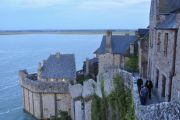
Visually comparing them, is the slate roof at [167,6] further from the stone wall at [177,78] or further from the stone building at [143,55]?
the stone building at [143,55]

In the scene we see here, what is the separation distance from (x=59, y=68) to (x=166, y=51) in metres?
27.9

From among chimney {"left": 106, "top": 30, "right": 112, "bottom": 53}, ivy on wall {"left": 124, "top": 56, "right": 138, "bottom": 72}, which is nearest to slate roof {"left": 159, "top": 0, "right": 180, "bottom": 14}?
ivy on wall {"left": 124, "top": 56, "right": 138, "bottom": 72}

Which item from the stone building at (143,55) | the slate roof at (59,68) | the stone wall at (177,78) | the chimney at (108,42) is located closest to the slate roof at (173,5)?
the stone wall at (177,78)

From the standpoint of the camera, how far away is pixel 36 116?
4688 centimetres

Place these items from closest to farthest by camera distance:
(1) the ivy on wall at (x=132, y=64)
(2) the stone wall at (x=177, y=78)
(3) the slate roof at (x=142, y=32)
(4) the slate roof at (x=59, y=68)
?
→ 1. (2) the stone wall at (x=177, y=78)
2. (3) the slate roof at (x=142, y=32)
3. (1) the ivy on wall at (x=132, y=64)
4. (4) the slate roof at (x=59, y=68)

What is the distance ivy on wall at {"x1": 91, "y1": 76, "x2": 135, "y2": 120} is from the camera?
64.7 ft

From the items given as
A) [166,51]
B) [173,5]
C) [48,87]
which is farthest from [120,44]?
[166,51]

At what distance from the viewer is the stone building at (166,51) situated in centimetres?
1862

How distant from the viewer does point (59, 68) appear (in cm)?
4759

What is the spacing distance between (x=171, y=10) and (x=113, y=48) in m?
Answer: 21.9

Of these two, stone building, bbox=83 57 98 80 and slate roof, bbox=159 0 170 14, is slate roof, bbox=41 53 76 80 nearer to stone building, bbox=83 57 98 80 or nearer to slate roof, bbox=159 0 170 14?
stone building, bbox=83 57 98 80

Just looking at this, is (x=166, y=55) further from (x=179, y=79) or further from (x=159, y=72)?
(x=179, y=79)

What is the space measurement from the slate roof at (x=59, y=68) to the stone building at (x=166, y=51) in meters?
21.3

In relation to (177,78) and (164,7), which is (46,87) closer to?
(164,7)
